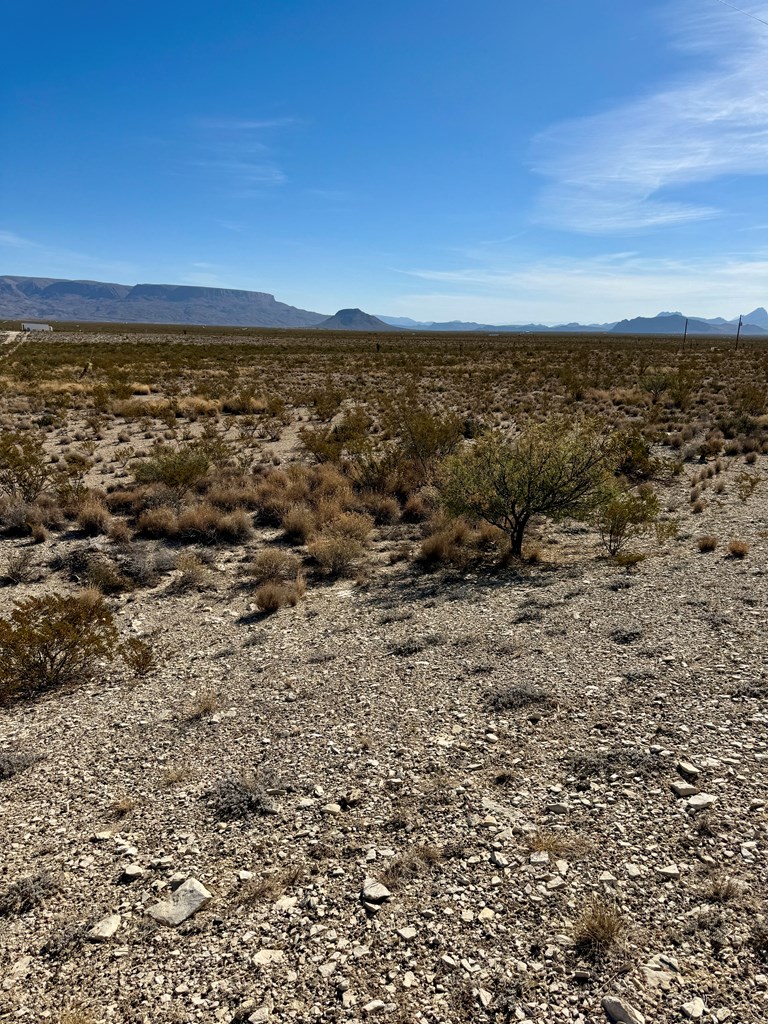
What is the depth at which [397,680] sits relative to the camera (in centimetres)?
633

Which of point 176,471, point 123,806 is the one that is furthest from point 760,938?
point 176,471

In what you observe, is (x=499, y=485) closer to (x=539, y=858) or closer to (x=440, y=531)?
(x=440, y=531)

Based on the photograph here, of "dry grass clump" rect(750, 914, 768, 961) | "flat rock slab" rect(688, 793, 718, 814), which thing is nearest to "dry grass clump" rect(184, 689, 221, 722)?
"flat rock slab" rect(688, 793, 718, 814)

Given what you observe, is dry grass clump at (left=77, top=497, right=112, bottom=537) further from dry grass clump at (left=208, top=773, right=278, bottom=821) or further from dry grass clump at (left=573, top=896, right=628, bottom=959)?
dry grass clump at (left=573, top=896, right=628, bottom=959)

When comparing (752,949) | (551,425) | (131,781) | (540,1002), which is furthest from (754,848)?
(551,425)

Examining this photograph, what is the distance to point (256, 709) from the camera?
595 cm

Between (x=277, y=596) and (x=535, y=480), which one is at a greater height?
(x=535, y=480)

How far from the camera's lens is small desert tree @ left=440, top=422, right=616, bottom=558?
10289 millimetres

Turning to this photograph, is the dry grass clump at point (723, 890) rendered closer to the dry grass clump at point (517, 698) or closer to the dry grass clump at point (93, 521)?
the dry grass clump at point (517, 698)

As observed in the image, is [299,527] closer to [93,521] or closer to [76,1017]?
[93,521]

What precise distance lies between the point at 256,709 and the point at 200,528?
241 inches

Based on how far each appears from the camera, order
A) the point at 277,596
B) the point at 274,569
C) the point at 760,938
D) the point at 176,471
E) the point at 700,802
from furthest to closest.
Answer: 1. the point at 176,471
2. the point at 274,569
3. the point at 277,596
4. the point at 700,802
5. the point at 760,938

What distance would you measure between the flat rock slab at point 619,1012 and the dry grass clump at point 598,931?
24cm

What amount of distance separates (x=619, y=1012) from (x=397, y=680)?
3.64 meters
